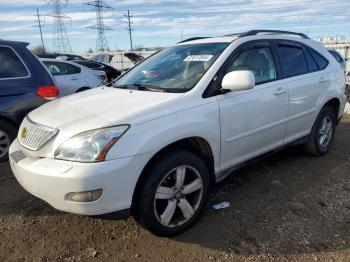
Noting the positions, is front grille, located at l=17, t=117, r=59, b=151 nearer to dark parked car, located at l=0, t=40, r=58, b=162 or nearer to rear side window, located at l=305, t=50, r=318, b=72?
dark parked car, located at l=0, t=40, r=58, b=162

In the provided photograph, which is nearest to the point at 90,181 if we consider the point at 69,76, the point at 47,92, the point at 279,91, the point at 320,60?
the point at 279,91

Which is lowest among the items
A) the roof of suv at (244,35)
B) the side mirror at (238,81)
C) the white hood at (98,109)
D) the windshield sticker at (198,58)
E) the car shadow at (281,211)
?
the car shadow at (281,211)

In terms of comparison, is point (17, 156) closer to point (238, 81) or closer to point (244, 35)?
point (238, 81)

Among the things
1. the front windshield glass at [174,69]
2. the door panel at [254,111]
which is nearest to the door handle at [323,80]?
the door panel at [254,111]

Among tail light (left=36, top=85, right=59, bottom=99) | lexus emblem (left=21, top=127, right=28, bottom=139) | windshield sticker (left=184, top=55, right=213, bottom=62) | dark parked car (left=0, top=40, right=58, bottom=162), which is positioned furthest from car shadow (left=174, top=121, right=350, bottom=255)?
dark parked car (left=0, top=40, right=58, bottom=162)

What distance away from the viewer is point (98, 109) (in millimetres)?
3277

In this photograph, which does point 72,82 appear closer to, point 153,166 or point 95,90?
point 95,90

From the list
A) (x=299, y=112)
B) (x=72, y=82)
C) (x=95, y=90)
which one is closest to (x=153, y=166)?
(x=95, y=90)

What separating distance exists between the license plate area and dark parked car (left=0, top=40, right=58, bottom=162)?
177 centimetres

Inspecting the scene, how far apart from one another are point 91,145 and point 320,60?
3666 millimetres

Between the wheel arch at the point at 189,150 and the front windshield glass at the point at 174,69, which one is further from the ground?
the front windshield glass at the point at 174,69

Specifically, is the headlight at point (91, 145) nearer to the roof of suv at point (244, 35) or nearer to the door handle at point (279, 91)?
the roof of suv at point (244, 35)

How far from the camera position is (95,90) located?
4.23 meters

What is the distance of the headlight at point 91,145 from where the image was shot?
2.77m
